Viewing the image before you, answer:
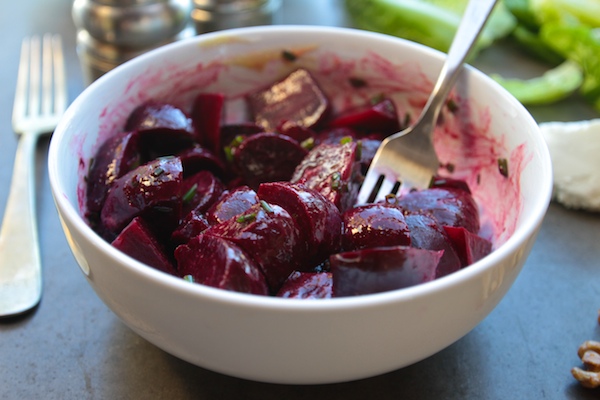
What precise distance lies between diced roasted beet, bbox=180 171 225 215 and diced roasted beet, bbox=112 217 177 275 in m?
0.21

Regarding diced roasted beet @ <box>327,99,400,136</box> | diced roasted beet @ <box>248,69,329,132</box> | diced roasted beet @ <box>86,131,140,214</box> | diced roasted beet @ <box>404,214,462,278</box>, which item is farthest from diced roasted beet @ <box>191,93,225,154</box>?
diced roasted beet @ <box>404,214,462,278</box>

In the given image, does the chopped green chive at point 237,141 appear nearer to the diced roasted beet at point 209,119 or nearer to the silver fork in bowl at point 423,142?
the diced roasted beet at point 209,119

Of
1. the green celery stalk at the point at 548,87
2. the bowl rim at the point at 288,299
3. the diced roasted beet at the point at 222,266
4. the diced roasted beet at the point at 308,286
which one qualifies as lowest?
the green celery stalk at the point at 548,87

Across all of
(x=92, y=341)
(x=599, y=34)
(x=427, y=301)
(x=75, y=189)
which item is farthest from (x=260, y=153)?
(x=599, y=34)

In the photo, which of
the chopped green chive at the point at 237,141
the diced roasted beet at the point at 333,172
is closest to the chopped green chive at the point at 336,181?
the diced roasted beet at the point at 333,172

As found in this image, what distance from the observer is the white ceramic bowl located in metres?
1.10

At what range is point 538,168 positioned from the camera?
1.46 metres

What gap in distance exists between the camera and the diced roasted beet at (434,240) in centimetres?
142

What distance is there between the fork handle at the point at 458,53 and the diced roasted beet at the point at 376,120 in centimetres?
13

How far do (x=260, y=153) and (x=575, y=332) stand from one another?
3.06 ft

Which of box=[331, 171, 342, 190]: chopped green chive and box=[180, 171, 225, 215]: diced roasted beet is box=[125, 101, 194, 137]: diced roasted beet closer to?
box=[180, 171, 225, 215]: diced roasted beet

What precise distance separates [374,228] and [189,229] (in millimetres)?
419

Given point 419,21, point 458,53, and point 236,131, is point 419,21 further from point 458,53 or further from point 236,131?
point 236,131

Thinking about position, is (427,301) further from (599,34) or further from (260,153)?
(599,34)
